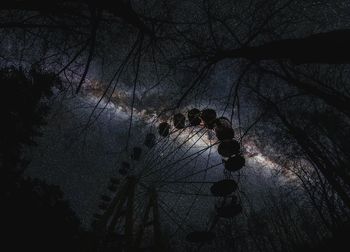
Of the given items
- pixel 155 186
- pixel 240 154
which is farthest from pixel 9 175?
pixel 240 154

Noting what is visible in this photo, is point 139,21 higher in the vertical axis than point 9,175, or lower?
lower

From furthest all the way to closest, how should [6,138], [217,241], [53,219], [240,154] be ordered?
[217,241] → [6,138] → [53,219] → [240,154]

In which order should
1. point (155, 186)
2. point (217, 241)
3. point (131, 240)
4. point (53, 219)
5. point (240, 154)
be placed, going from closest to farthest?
point (131, 240)
point (155, 186)
point (240, 154)
point (53, 219)
point (217, 241)

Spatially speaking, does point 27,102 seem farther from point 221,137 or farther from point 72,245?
point 221,137

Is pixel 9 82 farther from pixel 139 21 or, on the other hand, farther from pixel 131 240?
pixel 139 21

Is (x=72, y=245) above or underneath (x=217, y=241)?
underneath

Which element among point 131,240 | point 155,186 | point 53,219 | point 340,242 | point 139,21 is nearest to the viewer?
point 139,21

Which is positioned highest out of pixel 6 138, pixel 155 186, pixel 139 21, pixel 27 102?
pixel 27 102

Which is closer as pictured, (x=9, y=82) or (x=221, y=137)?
(x=221, y=137)

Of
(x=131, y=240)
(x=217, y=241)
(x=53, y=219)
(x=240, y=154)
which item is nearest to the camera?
(x=131, y=240)

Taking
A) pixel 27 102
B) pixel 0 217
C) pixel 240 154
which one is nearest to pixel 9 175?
pixel 0 217
